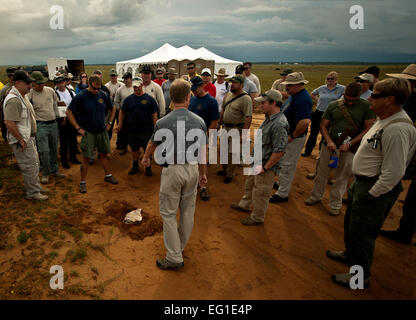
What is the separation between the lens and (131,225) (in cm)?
417

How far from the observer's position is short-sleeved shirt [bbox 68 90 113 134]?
483 centimetres

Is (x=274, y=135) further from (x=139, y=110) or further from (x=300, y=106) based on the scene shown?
(x=139, y=110)

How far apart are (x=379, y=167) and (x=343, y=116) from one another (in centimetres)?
193

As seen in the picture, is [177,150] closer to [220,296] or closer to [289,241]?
[220,296]

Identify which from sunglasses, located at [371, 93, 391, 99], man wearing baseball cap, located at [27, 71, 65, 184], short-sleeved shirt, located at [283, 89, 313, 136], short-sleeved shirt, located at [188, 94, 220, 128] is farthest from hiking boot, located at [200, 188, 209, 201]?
man wearing baseball cap, located at [27, 71, 65, 184]

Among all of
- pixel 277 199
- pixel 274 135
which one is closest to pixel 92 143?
pixel 274 135

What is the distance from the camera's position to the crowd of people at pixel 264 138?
2.67 metres

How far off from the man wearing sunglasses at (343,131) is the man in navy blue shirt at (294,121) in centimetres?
45

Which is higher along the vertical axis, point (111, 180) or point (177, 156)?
point (177, 156)

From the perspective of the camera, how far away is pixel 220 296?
288cm

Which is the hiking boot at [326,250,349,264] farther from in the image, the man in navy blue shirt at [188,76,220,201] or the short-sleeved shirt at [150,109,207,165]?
the short-sleeved shirt at [150,109,207,165]

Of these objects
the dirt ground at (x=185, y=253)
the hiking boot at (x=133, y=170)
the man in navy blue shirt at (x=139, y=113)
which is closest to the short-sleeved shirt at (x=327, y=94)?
the dirt ground at (x=185, y=253)
